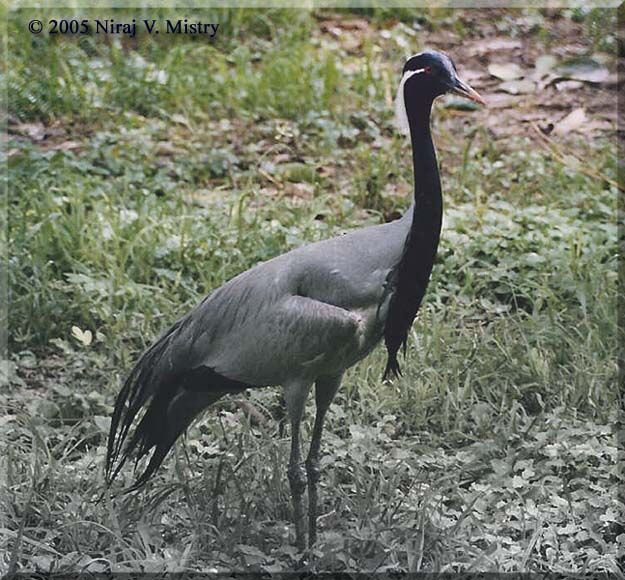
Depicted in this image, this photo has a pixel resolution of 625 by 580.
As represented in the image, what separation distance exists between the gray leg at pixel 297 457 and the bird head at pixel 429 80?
0.97 metres

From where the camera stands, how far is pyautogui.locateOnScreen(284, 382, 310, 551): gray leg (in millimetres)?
3844

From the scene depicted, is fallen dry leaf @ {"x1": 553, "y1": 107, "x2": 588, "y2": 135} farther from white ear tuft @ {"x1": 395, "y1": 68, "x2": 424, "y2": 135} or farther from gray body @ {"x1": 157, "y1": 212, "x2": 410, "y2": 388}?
gray body @ {"x1": 157, "y1": 212, "x2": 410, "y2": 388}

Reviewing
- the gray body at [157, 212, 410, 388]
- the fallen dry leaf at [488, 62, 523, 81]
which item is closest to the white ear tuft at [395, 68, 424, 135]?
the gray body at [157, 212, 410, 388]

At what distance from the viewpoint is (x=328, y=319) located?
3.69m

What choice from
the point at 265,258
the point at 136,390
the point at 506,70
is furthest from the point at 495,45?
the point at 136,390

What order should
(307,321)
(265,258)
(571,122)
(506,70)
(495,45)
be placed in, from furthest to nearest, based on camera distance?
1. (495,45)
2. (506,70)
3. (571,122)
4. (265,258)
5. (307,321)

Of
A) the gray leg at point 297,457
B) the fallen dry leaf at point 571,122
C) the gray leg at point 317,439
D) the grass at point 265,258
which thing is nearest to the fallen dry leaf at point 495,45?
the grass at point 265,258

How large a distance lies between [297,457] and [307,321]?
50 centimetres

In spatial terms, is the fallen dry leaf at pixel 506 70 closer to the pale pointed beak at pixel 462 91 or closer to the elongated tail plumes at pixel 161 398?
the pale pointed beak at pixel 462 91

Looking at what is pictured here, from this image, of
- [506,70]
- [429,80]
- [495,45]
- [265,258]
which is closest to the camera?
[429,80]

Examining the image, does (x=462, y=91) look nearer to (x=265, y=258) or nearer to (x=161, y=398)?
(x=161, y=398)

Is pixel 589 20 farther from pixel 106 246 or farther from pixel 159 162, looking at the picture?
pixel 106 246

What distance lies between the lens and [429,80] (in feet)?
12.7

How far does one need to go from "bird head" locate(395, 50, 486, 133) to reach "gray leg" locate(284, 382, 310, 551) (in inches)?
38.2
